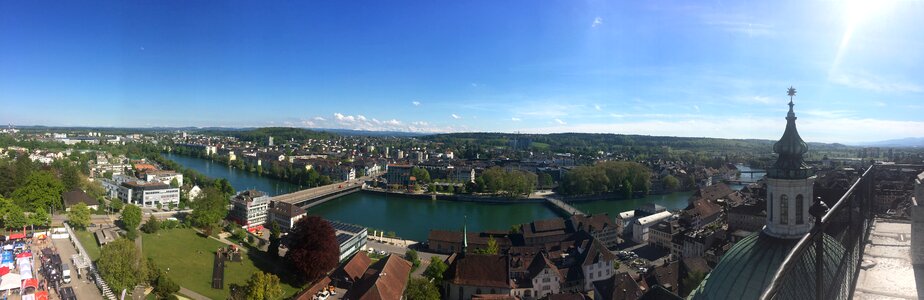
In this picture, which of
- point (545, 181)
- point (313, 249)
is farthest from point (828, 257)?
point (545, 181)

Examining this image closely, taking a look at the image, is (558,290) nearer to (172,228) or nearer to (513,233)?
(513,233)

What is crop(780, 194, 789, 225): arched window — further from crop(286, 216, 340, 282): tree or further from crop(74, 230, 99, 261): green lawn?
crop(74, 230, 99, 261): green lawn

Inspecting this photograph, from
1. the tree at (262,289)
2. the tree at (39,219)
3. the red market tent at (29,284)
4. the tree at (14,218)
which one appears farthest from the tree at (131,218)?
the tree at (262,289)

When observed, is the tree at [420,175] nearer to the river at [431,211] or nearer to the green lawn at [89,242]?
the river at [431,211]

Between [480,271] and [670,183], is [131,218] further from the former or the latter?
[670,183]

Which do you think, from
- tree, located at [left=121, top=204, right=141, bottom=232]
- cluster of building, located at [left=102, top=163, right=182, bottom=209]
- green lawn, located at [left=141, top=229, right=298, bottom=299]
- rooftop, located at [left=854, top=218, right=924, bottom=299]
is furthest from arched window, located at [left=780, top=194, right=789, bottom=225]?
cluster of building, located at [left=102, top=163, right=182, bottom=209]
